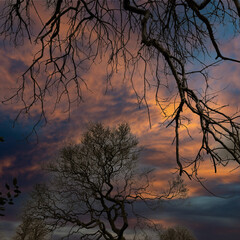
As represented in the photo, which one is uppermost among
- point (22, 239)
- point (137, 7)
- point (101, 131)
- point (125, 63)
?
point (101, 131)

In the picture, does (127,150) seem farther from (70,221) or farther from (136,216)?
(70,221)

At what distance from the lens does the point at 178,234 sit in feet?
86.9

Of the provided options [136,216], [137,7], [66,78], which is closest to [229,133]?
[137,7]

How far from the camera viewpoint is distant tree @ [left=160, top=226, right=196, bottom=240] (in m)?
26.0

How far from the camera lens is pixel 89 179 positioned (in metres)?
14.1

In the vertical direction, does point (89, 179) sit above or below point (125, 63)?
above

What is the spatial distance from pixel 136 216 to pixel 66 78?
1121 cm

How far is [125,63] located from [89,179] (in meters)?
11.5

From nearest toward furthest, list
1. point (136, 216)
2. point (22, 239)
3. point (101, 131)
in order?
point (136, 216) → point (101, 131) → point (22, 239)

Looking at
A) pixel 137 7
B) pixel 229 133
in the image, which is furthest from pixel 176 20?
pixel 229 133

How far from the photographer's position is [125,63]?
325 cm

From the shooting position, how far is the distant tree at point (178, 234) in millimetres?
26034

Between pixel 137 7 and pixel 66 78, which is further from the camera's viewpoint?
pixel 66 78

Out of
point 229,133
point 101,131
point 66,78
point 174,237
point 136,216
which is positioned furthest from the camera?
point 174,237
